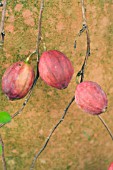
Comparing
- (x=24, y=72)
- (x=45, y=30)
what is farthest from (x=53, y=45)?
(x=24, y=72)

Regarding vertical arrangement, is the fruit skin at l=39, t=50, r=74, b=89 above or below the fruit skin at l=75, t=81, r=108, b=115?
above

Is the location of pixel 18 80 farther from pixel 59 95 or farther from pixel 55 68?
pixel 59 95

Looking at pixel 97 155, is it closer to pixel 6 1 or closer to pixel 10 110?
Answer: pixel 10 110

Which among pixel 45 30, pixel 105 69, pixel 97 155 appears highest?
pixel 45 30

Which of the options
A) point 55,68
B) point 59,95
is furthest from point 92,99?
point 59,95

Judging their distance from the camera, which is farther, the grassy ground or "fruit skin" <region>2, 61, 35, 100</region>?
the grassy ground
